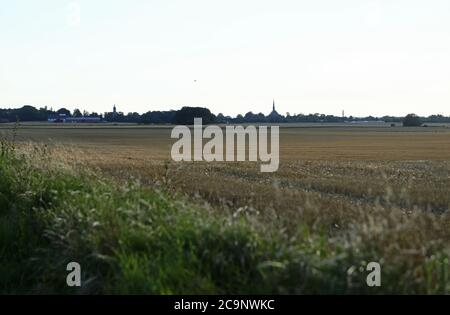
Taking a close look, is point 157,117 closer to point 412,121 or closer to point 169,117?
point 169,117

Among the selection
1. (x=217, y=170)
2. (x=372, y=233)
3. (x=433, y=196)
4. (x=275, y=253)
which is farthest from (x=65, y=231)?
(x=217, y=170)

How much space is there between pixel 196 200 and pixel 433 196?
382 inches

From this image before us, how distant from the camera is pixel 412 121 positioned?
165 metres

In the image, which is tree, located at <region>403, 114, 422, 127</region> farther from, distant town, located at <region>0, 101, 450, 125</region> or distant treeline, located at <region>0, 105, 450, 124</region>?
distant treeline, located at <region>0, 105, 450, 124</region>

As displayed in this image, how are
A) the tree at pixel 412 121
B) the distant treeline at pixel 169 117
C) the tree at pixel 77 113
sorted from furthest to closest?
the tree at pixel 77 113, the tree at pixel 412 121, the distant treeline at pixel 169 117

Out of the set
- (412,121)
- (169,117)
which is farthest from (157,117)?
(412,121)

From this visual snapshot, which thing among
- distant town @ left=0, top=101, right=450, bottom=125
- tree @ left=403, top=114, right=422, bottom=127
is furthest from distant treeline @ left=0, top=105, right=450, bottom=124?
tree @ left=403, top=114, right=422, bottom=127

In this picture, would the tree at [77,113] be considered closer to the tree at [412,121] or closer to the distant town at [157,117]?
the distant town at [157,117]

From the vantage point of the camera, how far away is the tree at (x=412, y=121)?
6462 inches

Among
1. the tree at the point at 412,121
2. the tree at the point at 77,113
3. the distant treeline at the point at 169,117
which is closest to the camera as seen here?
the distant treeline at the point at 169,117

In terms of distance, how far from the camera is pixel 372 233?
4.93 meters

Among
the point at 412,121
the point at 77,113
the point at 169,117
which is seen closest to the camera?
the point at 169,117

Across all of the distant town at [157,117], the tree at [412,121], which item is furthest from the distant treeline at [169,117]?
the tree at [412,121]
